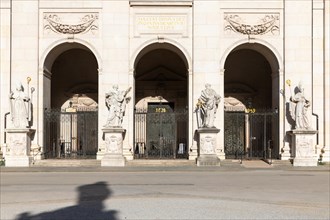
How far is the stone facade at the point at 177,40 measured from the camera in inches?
1122

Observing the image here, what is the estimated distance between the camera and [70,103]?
33.8 metres

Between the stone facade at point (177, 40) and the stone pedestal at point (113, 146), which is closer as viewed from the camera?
the stone pedestal at point (113, 146)

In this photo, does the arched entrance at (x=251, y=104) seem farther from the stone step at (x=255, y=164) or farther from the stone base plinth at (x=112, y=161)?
the stone base plinth at (x=112, y=161)

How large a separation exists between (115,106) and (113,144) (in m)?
1.70

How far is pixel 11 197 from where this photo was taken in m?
14.7

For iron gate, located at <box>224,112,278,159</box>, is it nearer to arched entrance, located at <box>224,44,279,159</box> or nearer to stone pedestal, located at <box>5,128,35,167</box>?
arched entrance, located at <box>224,44,279,159</box>

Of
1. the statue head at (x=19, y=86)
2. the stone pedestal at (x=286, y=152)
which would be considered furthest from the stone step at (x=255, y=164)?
the statue head at (x=19, y=86)

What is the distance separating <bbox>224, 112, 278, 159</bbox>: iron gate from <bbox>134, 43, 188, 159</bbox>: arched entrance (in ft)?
7.76

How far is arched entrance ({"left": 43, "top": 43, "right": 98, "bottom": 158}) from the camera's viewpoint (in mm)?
29922

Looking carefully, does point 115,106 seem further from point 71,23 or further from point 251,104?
point 251,104

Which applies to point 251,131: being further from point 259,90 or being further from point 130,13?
point 130,13

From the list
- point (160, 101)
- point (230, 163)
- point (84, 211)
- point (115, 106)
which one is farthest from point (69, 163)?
point (84, 211)

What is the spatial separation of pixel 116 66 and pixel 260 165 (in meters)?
8.07

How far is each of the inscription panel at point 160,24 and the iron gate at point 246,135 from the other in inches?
217
